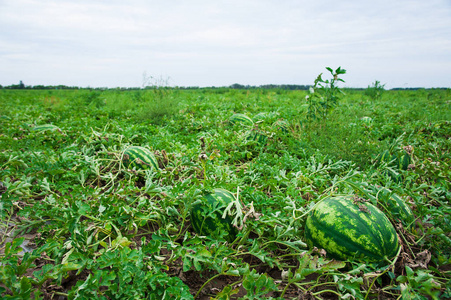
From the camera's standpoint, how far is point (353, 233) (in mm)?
1633

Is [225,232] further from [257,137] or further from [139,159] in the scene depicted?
[257,137]

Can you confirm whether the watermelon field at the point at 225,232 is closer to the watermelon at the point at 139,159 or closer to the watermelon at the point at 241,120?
the watermelon at the point at 139,159

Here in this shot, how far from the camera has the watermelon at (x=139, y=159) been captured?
277cm

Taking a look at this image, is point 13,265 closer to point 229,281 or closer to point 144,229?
point 144,229

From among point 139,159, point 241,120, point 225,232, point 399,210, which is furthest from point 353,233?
point 241,120

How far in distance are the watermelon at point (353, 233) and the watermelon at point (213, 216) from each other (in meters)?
0.55

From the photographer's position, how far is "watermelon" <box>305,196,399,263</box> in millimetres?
1613

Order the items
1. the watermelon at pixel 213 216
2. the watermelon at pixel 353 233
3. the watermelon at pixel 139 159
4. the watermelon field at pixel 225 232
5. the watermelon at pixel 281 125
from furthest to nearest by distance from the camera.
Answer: the watermelon at pixel 281 125 < the watermelon at pixel 139 159 < the watermelon at pixel 213 216 < the watermelon at pixel 353 233 < the watermelon field at pixel 225 232

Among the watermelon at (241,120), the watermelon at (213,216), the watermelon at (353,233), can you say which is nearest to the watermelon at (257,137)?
the watermelon at (241,120)

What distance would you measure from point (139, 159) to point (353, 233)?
2.02 meters

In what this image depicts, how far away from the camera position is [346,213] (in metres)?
1.70

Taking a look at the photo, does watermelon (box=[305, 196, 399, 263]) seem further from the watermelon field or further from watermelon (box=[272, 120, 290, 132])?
watermelon (box=[272, 120, 290, 132])

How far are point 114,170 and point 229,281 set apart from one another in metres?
1.89

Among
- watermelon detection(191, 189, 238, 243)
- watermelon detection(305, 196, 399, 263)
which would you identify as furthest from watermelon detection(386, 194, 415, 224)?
watermelon detection(191, 189, 238, 243)
